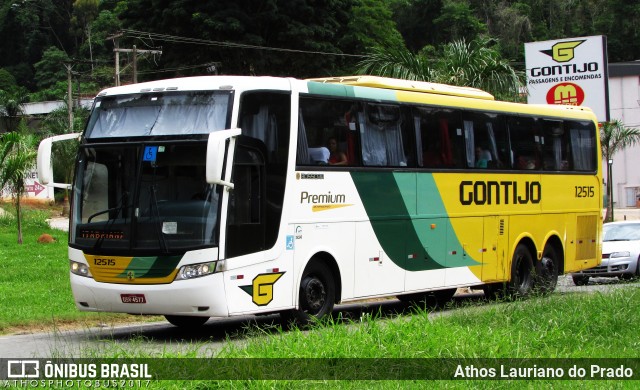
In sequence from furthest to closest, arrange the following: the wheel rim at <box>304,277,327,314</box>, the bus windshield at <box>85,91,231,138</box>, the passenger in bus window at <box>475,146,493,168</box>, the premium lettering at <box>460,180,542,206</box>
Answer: the passenger in bus window at <box>475,146,493,168</box>
the premium lettering at <box>460,180,542,206</box>
the wheel rim at <box>304,277,327,314</box>
the bus windshield at <box>85,91,231,138</box>

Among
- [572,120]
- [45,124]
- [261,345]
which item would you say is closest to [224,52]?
[572,120]

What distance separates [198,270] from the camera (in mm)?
12328

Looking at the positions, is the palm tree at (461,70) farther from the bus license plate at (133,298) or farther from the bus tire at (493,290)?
the bus license plate at (133,298)

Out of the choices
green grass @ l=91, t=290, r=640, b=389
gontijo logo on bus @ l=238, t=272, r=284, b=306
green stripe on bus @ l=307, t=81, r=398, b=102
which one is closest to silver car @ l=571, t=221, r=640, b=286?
green stripe on bus @ l=307, t=81, r=398, b=102

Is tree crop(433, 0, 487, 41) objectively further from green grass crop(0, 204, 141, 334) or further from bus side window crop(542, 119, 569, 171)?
bus side window crop(542, 119, 569, 171)

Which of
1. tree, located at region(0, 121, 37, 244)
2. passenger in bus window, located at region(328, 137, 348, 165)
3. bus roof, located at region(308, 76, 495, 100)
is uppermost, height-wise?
bus roof, located at region(308, 76, 495, 100)

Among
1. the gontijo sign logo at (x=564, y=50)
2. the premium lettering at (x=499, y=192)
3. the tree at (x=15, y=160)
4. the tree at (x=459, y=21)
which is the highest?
the tree at (x=459, y=21)

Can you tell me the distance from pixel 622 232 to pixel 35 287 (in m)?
15.1

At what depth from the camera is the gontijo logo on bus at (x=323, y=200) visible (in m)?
13.8

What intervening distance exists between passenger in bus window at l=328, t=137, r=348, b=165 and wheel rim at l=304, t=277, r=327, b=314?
69.7 inches

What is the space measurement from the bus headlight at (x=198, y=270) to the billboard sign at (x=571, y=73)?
21.8m

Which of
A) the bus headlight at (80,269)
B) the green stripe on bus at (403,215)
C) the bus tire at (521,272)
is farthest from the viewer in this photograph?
the bus tire at (521,272)

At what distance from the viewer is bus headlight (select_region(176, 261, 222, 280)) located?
1231cm

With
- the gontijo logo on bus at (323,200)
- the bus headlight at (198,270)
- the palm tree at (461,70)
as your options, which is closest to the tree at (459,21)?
the palm tree at (461,70)
